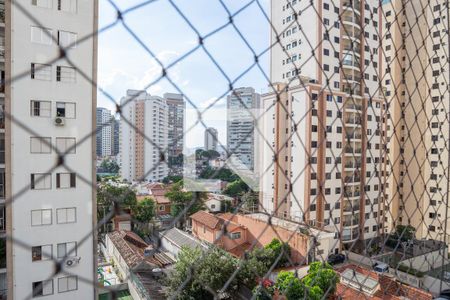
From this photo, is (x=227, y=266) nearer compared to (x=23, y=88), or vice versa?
(x=23, y=88)

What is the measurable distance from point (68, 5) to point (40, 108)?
86 centimetres

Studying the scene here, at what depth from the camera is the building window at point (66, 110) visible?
7.84ft

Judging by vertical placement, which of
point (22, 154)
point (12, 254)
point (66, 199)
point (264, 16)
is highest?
point (264, 16)

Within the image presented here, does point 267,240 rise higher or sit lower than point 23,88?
lower

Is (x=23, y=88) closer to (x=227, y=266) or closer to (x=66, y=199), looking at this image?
(x=66, y=199)

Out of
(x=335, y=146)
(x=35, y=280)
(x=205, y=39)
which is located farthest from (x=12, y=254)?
(x=335, y=146)

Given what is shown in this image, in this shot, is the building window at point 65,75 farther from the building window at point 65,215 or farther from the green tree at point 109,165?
the building window at point 65,215

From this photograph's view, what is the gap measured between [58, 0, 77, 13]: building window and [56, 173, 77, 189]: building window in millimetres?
1313

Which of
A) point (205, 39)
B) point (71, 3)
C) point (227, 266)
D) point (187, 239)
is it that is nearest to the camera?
point (205, 39)

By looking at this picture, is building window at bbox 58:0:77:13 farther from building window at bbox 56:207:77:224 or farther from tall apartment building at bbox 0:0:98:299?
building window at bbox 56:207:77:224

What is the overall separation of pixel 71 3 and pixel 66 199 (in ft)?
5.19

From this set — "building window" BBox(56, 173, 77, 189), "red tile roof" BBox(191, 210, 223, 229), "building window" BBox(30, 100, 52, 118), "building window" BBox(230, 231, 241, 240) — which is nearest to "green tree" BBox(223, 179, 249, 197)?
"building window" BBox(56, 173, 77, 189)

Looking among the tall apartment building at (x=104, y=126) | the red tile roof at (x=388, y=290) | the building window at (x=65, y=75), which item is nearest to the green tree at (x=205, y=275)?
the red tile roof at (x=388, y=290)

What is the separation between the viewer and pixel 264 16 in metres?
0.56
